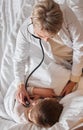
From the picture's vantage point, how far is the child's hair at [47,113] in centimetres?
127

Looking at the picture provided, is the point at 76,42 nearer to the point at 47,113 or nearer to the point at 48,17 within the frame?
the point at 48,17

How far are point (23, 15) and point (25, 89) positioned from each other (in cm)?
44

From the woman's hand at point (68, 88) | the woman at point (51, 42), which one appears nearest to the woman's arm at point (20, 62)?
the woman at point (51, 42)

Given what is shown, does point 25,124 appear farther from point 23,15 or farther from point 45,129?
point 23,15

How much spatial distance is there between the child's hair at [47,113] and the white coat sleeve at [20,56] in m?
0.30

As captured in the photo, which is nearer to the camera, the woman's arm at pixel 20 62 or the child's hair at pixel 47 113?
the child's hair at pixel 47 113

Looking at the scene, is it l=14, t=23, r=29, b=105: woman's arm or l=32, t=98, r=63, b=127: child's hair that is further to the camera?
l=14, t=23, r=29, b=105: woman's arm

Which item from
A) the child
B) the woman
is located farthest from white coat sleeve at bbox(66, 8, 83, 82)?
the child

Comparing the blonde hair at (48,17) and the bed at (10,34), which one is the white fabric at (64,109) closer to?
the bed at (10,34)

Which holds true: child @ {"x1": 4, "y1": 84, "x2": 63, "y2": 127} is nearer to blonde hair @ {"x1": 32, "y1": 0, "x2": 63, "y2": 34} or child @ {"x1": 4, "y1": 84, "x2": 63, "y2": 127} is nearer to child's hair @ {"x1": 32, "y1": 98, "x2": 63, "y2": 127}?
child's hair @ {"x1": 32, "y1": 98, "x2": 63, "y2": 127}

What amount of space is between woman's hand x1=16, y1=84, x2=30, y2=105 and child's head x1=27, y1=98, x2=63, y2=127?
167 mm

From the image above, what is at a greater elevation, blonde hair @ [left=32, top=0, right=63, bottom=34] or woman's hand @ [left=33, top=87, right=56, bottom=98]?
blonde hair @ [left=32, top=0, right=63, bottom=34]

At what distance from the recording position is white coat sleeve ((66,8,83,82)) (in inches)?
54.0

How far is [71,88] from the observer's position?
1513 millimetres
